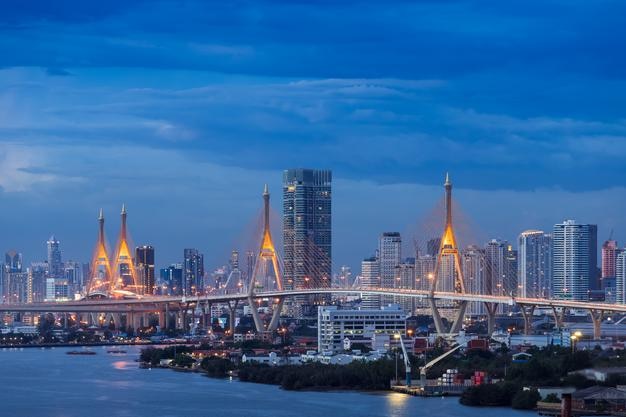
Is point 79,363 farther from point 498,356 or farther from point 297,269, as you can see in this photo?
point 297,269

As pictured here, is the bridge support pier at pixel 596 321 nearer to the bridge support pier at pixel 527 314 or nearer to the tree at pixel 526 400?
the bridge support pier at pixel 527 314

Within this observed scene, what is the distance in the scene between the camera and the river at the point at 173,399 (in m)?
16.7

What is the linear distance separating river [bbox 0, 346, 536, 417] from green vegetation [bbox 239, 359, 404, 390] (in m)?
0.29

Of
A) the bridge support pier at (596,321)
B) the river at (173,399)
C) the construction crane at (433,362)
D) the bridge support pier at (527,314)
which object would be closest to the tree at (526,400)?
the river at (173,399)

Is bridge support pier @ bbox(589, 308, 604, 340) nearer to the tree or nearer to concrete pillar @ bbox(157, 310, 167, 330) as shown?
the tree

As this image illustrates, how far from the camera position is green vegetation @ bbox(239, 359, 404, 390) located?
784 inches

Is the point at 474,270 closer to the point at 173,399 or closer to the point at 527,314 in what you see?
the point at 527,314

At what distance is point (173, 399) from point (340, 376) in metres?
2.53

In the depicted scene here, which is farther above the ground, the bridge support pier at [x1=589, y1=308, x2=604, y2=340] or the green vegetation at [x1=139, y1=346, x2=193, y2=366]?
the bridge support pier at [x1=589, y1=308, x2=604, y2=340]

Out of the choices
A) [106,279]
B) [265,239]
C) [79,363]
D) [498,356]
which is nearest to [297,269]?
[106,279]

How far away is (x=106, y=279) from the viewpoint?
137 ft

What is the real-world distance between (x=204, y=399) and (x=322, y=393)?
1.62 metres

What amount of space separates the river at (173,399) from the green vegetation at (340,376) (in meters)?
0.29

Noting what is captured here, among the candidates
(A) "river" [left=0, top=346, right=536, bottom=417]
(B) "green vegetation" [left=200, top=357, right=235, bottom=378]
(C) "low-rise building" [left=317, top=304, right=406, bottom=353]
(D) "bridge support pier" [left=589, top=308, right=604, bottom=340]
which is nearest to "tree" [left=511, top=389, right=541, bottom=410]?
(A) "river" [left=0, top=346, right=536, bottom=417]
